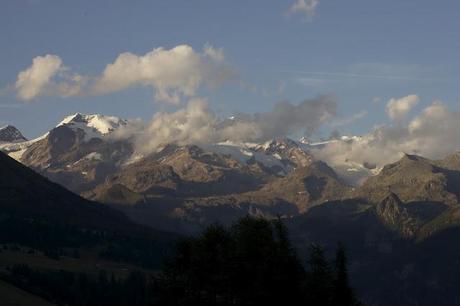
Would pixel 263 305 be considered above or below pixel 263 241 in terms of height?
below

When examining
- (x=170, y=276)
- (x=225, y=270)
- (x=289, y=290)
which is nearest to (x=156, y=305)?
(x=170, y=276)

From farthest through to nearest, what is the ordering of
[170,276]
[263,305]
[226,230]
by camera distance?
1. [226,230]
2. [170,276]
3. [263,305]

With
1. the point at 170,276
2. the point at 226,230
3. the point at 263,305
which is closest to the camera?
the point at 263,305

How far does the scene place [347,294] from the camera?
11962 centimetres

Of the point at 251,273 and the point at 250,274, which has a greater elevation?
the point at 251,273

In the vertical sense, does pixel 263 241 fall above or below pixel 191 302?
above

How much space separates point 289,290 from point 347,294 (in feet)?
31.5

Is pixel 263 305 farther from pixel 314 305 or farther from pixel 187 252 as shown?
pixel 187 252

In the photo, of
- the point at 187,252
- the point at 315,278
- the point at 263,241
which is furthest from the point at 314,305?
the point at 187,252

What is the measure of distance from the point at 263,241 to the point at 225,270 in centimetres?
718

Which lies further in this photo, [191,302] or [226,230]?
[226,230]

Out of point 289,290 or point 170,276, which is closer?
point 289,290

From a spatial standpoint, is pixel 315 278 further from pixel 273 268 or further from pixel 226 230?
pixel 226 230

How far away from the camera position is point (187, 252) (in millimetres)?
124688
